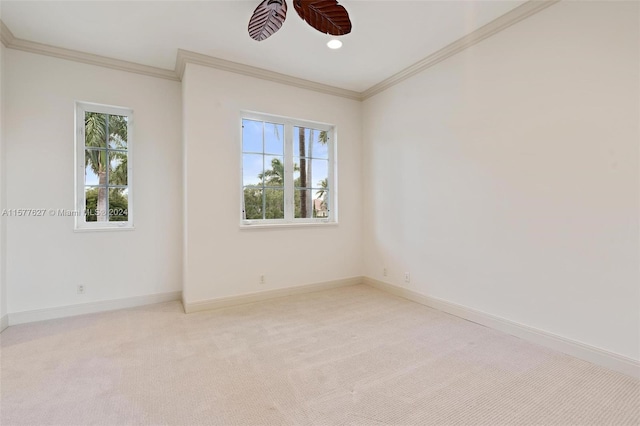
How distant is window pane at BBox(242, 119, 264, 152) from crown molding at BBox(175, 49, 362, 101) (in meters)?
0.57

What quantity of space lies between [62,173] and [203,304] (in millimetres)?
2022

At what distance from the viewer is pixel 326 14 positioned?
227cm

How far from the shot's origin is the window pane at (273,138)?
3.92m

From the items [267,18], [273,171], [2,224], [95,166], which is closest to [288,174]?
[273,171]

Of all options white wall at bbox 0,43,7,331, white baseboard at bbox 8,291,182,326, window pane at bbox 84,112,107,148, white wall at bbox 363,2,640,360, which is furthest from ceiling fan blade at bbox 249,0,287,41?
white baseboard at bbox 8,291,182,326

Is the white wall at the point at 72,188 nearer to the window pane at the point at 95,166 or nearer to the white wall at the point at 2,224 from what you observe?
the white wall at the point at 2,224

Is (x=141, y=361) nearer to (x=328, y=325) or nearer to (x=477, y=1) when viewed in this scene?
(x=328, y=325)

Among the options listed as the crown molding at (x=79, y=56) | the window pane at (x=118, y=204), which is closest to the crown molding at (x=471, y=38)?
the crown molding at (x=79, y=56)

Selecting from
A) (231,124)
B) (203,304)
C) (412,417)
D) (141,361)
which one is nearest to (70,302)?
(203,304)

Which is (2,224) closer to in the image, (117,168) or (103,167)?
(103,167)

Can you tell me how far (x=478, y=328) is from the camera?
9.29 feet

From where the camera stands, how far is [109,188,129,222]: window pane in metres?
3.46

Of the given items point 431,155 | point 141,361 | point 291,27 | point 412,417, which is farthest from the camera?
point 431,155

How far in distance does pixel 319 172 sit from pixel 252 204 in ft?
3.66
